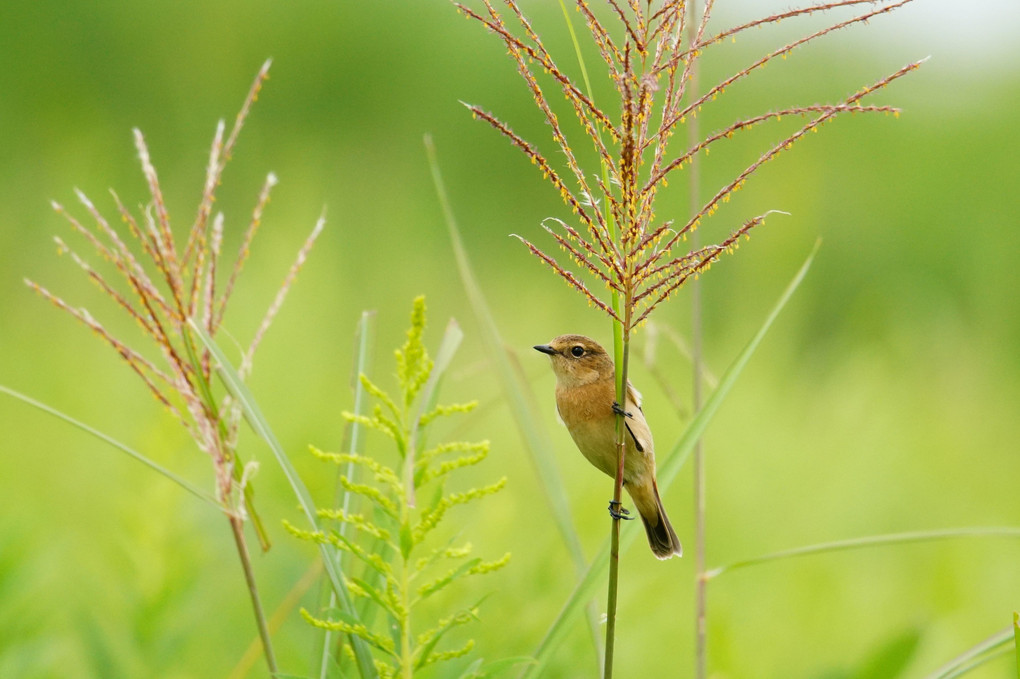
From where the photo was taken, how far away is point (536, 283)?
6.53 metres

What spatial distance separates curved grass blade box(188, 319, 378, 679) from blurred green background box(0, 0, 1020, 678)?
246 centimetres

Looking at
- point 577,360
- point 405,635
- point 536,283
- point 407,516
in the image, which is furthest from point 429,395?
point 536,283

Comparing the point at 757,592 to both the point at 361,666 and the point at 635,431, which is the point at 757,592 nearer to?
the point at 635,431

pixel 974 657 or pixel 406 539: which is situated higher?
pixel 406 539

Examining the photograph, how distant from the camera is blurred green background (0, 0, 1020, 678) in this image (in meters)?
4.62

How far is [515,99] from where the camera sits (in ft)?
22.0

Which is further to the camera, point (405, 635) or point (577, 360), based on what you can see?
point (577, 360)

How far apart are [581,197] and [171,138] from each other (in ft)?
19.7

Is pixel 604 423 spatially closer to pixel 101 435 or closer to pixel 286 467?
pixel 286 467

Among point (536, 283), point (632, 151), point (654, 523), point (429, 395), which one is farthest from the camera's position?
point (536, 283)

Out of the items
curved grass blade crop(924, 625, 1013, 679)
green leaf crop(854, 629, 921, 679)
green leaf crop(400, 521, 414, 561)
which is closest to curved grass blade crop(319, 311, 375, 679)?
green leaf crop(400, 521, 414, 561)

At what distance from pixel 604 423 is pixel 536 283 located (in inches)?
195

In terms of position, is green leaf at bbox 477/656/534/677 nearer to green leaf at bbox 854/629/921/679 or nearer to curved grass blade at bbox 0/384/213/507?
curved grass blade at bbox 0/384/213/507

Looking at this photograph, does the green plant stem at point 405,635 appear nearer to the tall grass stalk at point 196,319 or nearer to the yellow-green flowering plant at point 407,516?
the yellow-green flowering plant at point 407,516
